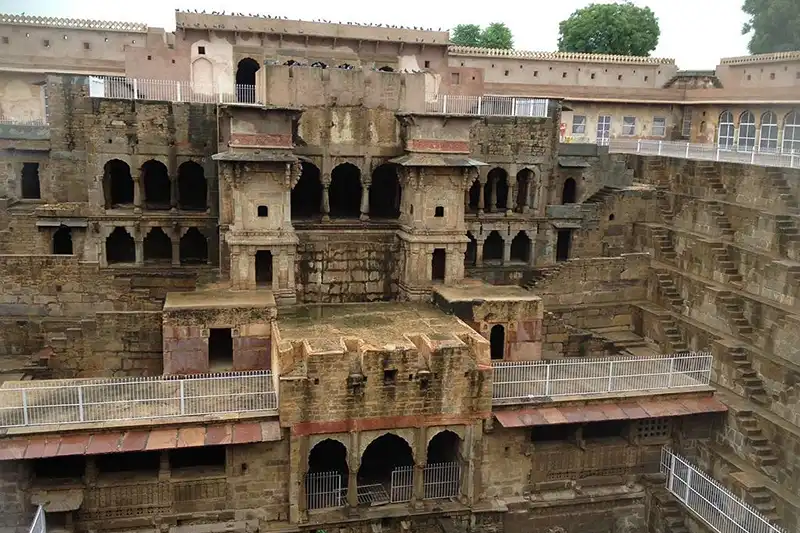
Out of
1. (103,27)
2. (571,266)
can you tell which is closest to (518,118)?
(571,266)

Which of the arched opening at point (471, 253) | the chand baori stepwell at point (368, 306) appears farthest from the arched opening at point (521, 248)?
the arched opening at point (471, 253)

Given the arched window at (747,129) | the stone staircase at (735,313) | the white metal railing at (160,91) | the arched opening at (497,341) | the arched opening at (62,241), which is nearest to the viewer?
the stone staircase at (735,313)

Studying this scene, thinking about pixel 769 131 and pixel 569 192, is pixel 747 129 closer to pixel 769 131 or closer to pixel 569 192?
pixel 769 131

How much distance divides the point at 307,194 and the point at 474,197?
285 inches

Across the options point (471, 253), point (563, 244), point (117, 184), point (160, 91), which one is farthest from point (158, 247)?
point (563, 244)

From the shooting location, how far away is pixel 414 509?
18.4 m

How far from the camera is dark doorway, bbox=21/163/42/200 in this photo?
1118 inches

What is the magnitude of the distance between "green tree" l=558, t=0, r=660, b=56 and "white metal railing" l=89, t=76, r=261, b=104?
33311 mm

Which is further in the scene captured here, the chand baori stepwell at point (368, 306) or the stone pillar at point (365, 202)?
the stone pillar at point (365, 202)

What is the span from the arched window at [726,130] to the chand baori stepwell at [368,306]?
9195 millimetres

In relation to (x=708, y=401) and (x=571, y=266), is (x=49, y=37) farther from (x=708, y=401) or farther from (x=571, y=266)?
(x=708, y=401)

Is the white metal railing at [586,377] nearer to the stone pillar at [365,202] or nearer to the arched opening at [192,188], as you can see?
the stone pillar at [365,202]

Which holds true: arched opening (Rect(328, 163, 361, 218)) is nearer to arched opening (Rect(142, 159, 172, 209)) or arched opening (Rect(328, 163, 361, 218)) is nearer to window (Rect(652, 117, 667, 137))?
arched opening (Rect(142, 159, 172, 209))

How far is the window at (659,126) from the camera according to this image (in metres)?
42.0
